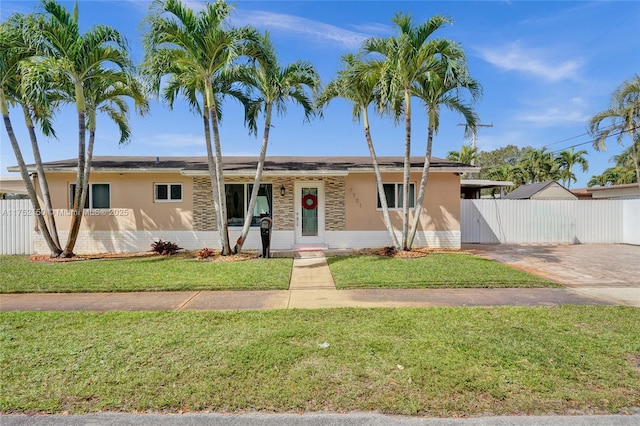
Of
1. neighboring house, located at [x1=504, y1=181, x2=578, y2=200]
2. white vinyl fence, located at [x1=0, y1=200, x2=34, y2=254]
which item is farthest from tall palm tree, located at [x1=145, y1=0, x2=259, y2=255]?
neighboring house, located at [x1=504, y1=181, x2=578, y2=200]

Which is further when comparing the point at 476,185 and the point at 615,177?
the point at 615,177

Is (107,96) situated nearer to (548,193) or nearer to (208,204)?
(208,204)

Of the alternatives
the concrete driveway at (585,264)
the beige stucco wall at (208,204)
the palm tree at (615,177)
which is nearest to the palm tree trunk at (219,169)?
the beige stucco wall at (208,204)

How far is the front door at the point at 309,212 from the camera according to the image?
40.3 feet

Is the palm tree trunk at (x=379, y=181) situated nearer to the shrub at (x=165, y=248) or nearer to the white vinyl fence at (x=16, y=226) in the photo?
the shrub at (x=165, y=248)

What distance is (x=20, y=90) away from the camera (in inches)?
376

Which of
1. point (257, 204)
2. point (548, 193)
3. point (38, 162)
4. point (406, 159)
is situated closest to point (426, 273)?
point (406, 159)

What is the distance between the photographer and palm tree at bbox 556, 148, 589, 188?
33081 mm

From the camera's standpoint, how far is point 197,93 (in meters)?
10.6

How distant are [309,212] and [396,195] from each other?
3.33 m

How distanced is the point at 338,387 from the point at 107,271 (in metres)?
7.62

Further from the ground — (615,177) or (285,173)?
(615,177)

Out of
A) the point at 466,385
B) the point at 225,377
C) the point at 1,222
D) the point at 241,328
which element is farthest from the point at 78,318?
the point at 1,222

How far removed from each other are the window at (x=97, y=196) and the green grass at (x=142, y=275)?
8.35 ft
